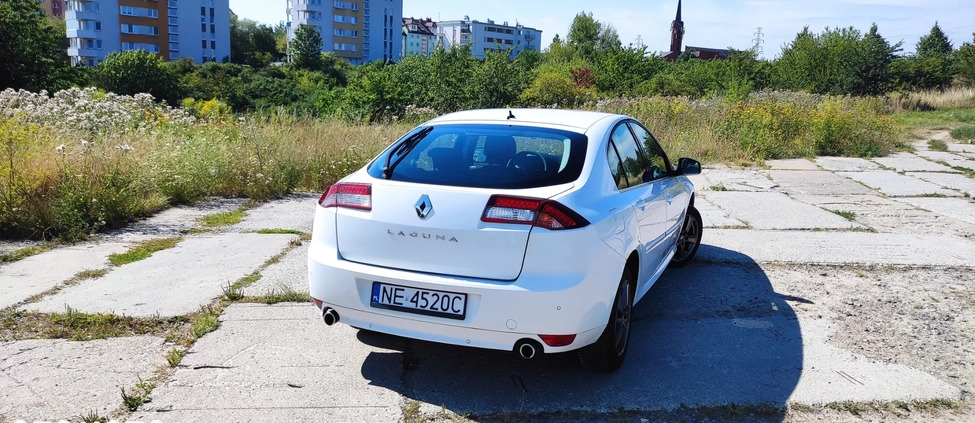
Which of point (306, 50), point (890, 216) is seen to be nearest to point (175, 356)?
point (890, 216)

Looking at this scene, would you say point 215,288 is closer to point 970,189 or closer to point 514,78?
point 970,189

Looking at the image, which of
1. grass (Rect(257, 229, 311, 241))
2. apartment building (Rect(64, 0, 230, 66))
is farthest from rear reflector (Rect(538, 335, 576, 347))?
apartment building (Rect(64, 0, 230, 66))

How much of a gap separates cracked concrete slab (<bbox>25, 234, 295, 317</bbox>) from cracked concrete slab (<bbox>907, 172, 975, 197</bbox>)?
1064cm

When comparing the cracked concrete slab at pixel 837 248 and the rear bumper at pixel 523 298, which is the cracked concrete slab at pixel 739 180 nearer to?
the cracked concrete slab at pixel 837 248

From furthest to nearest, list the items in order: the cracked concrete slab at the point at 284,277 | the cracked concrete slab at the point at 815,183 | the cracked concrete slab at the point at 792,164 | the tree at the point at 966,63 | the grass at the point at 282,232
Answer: the tree at the point at 966,63
the cracked concrete slab at the point at 792,164
the cracked concrete slab at the point at 815,183
the grass at the point at 282,232
the cracked concrete slab at the point at 284,277

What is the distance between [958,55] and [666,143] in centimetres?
3466

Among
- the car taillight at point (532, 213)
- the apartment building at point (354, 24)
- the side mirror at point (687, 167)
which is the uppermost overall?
the apartment building at point (354, 24)

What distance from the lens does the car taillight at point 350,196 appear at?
390 centimetres

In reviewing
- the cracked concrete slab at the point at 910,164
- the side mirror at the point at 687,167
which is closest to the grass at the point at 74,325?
the side mirror at the point at 687,167

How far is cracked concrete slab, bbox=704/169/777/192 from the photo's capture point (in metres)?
11.5

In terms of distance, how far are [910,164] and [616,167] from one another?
1284 centimetres

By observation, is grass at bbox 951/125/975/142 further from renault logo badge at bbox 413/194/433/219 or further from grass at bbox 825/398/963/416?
renault logo badge at bbox 413/194/433/219

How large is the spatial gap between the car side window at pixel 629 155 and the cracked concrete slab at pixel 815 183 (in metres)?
7.18

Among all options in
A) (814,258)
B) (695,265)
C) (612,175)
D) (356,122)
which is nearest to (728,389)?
(612,175)
